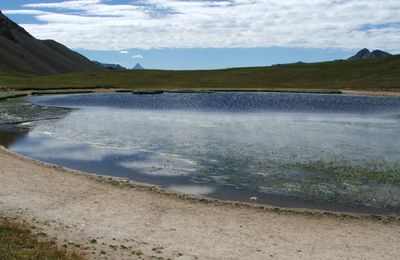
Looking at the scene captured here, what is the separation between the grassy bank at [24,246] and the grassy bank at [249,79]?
11990 centimetres

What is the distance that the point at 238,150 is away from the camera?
136ft

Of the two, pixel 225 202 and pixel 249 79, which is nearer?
pixel 225 202

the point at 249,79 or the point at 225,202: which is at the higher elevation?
the point at 249,79

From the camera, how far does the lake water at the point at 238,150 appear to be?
29.1 m

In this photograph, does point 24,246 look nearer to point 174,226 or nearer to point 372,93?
point 174,226

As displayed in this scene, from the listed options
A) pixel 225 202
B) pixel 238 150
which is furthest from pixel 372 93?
pixel 225 202

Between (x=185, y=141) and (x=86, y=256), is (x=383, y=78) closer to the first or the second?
(x=185, y=141)

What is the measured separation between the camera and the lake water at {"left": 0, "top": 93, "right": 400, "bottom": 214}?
29078mm

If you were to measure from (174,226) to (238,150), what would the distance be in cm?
2032

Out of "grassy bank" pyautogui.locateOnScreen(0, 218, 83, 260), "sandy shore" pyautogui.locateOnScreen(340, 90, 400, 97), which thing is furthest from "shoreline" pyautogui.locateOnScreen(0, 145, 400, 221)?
"sandy shore" pyautogui.locateOnScreen(340, 90, 400, 97)

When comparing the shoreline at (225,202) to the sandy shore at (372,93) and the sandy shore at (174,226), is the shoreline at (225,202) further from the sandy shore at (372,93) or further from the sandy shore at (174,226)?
the sandy shore at (372,93)

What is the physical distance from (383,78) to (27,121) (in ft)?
400

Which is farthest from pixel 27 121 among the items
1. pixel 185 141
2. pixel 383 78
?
pixel 383 78

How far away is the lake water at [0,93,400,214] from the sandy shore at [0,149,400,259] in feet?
9.37
